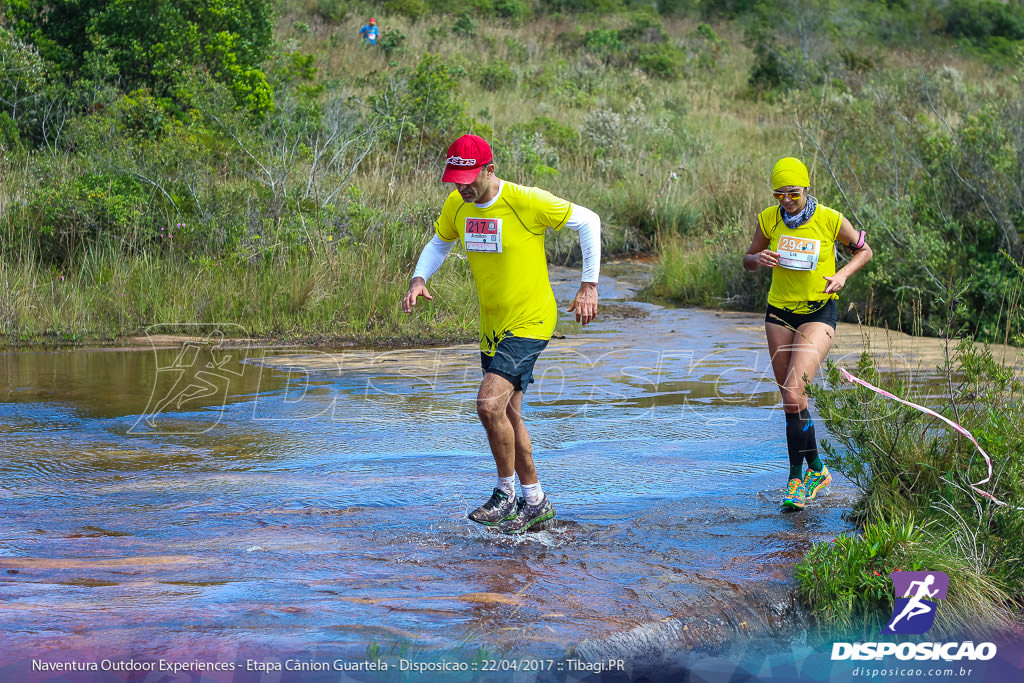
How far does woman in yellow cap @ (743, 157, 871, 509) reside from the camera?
6273 millimetres

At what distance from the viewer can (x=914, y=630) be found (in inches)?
186

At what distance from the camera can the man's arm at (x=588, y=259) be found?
5.51m

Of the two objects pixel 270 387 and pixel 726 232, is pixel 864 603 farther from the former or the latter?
pixel 726 232

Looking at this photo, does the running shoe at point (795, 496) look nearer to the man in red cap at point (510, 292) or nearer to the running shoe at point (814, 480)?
the running shoe at point (814, 480)

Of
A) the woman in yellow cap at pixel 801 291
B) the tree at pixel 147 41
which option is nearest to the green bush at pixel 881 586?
the woman in yellow cap at pixel 801 291

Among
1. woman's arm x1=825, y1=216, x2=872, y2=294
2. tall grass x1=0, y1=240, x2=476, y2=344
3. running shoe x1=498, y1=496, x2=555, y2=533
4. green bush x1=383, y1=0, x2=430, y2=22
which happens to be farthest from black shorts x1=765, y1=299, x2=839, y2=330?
green bush x1=383, y1=0, x2=430, y2=22

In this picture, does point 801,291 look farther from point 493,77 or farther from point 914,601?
point 493,77

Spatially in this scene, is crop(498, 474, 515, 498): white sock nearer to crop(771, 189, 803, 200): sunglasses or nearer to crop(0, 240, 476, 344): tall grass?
crop(771, 189, 803, 200): sunglasses

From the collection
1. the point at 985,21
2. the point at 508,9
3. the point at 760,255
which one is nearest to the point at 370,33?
the point at 508,9

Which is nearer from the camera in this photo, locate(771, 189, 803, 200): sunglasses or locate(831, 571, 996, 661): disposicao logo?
locate(831, 571, 996, 661): disposicao logo

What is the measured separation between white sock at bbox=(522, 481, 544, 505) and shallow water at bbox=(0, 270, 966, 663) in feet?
0.67

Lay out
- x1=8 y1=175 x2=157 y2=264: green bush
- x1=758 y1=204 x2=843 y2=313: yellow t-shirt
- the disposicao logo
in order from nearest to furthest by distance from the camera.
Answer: the disposicao logo, x1=758 y1=204 x2=843 y2=313: yellow t-shirt, x1=8 y1=175 x2=157 y2=264: green bush

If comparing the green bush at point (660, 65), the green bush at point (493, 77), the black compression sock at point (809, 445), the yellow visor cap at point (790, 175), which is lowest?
the black compression sock at point (809, 445)

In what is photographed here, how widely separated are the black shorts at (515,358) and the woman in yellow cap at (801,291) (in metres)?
1.51
